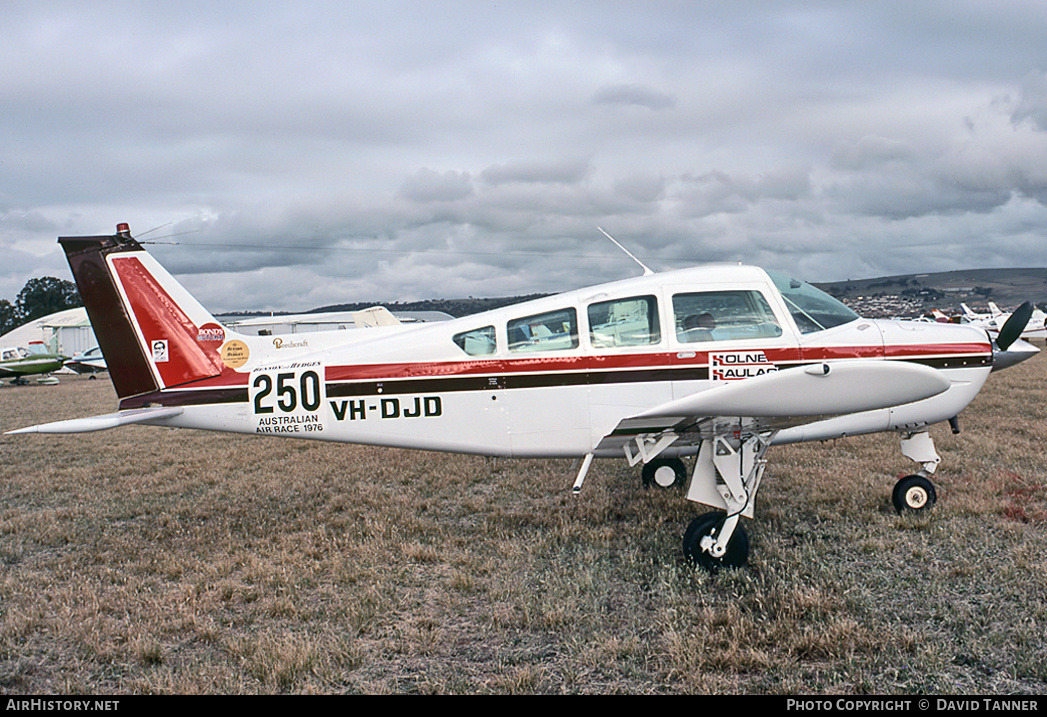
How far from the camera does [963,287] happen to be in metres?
103

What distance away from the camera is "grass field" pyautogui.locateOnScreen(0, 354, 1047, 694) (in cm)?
374

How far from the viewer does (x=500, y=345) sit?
5.86 metres

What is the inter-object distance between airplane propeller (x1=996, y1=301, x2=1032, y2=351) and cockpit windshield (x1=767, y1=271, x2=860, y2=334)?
1.67m

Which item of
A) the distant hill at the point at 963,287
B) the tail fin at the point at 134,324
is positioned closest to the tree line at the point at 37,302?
the tail fin at the point at 134,324

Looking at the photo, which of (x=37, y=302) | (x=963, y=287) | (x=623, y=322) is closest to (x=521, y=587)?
(x=623, y=322)

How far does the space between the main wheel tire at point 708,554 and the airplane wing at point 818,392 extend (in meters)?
0.95

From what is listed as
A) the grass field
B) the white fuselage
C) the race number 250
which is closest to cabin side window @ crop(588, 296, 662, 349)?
the white fuselage

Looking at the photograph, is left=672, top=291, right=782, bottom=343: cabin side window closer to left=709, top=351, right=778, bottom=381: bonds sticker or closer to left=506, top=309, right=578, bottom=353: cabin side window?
left=709, top=351, right=778, bottom=381: bonds sticker

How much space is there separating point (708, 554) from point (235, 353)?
490 centimetres

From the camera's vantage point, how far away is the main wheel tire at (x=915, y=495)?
630 centimetres

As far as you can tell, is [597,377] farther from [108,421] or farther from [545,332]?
[108,421]

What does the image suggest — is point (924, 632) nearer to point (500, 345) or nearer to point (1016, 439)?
point (500, 345)

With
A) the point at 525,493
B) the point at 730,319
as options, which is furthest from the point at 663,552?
the point at 525,493

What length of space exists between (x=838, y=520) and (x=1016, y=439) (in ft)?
17.8
